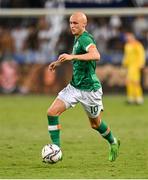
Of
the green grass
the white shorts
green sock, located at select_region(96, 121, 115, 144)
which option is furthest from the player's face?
the green grass

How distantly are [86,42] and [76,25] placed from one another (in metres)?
0.31

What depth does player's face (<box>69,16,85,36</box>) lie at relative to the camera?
1106 cm

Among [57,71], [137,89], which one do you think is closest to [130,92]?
[137,89]

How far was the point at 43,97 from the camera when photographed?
1020 inches

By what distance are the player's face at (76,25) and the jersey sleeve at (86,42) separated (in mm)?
133

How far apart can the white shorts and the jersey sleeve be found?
692 mm

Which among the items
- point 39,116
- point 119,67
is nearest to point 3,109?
point 39,116

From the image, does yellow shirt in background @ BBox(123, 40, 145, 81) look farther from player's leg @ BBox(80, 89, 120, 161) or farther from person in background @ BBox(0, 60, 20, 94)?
player's leg @ BBox(80, 89, 120, 161)

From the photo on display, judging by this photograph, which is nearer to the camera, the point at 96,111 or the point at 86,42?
the point at 86,42

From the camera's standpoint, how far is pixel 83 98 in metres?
11.3

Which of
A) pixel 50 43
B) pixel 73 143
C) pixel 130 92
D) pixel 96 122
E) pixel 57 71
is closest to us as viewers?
pixel 96 122

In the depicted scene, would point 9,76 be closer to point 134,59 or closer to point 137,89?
point 134,59

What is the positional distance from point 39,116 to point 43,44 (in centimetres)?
713

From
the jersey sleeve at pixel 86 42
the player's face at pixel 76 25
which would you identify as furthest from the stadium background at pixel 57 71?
the player's face at pixel 76 25
